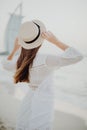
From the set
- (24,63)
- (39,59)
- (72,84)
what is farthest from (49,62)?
(72,84)

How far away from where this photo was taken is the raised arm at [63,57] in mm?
1646

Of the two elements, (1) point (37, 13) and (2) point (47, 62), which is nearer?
(2) point (47, 62)

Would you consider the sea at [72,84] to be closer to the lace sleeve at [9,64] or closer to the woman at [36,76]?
the woman at [36,76]

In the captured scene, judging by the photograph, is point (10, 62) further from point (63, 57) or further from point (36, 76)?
point (63, 57)

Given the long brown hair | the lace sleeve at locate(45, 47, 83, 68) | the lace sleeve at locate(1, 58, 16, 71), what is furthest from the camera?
the lace sleeve at locate(1, 58, 16, 71)

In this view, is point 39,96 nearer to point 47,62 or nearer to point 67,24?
point 47,62

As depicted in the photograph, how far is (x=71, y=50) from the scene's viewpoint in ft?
5.42

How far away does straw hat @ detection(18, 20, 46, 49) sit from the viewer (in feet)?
6.04

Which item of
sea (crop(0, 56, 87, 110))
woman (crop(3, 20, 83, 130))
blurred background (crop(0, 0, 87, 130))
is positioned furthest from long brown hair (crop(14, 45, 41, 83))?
sea (crop(0, 56, 87, 110))

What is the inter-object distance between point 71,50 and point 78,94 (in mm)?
Answer: 401

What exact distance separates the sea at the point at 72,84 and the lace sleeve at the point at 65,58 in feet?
0.65

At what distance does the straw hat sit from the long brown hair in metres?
0.04

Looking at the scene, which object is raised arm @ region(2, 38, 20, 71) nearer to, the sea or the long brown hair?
the long brown hair

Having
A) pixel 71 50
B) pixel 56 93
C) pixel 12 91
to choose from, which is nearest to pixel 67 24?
pixel 71 50
